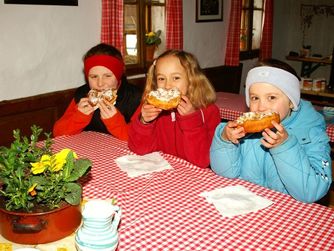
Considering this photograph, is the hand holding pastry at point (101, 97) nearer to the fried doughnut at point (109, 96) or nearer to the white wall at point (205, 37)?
the fried doughnut at point (109, 96)

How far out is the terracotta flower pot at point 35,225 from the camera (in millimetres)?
1166

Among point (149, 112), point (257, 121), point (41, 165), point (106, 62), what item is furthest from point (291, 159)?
point (106, 62)

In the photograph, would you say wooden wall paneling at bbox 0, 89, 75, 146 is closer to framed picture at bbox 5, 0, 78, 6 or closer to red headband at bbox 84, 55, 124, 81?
framed picture at bbox 5, 0, 78, 6

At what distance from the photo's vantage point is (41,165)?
1.15m

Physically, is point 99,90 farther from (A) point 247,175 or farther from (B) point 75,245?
(B) point 75,245

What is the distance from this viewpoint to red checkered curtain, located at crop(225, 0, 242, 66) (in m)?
6.68

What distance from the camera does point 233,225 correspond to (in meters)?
1.38

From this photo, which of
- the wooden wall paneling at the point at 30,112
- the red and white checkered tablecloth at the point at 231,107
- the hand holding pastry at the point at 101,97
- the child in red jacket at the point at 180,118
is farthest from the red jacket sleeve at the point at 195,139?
the wooden wall paneling at the point at 30,112

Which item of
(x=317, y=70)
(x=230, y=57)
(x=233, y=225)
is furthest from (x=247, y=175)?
(x=317, y=70)

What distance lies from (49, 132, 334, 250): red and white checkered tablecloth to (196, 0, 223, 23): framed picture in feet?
15.2

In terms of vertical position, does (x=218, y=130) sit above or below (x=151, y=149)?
above

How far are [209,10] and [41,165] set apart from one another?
224 inches

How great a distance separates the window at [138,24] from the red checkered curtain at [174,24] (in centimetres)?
16

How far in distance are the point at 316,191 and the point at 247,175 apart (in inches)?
15.4
